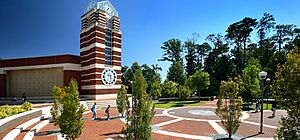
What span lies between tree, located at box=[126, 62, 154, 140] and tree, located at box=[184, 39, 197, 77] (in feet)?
172

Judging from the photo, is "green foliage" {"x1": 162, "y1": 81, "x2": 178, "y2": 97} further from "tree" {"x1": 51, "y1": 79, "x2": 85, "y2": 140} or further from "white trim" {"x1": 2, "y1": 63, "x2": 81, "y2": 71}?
"tree" {"x1": 51, "y1": 79, "x2": 85, "y2": 140}

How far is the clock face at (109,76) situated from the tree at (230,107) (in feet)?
80.4

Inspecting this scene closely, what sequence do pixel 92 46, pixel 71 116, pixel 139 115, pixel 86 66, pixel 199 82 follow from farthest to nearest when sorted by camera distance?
pixel 199 82, pixel 86 66, pixel 92 46, pixel 71 116, pixel 139 115

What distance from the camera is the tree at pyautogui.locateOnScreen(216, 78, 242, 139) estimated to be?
1008cm

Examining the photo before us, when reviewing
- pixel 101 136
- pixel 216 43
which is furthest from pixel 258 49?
pixel 101 136

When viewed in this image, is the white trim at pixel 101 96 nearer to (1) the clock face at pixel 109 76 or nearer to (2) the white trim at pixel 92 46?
(1) the clock face at pixel 109 76

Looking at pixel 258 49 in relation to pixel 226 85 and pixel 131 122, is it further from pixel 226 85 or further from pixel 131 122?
pixel 131 122

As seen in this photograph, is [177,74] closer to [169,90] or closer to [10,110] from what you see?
[169,90]

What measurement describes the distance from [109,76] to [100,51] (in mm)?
4544

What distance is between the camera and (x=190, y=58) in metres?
58.3

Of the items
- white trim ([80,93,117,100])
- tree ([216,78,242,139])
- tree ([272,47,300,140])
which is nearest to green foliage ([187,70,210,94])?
white trim ([80,93,117,100])

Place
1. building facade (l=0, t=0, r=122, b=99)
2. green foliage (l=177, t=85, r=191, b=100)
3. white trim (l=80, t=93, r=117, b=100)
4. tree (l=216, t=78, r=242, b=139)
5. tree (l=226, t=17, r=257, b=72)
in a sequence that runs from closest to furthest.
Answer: tree (l=216, t=78, r=242, b=139) < white trim (l=80, t=93, r=117, b=100) < building facade (l=0, t=0, r=122, b=99) < green foliage (l=177, t=85, r=191, b=100) < tree (l=226, t=17, r=257, b=72)

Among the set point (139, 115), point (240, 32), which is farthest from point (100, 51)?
point (240, 32)

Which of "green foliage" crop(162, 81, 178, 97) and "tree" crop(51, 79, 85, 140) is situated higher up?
"tree" crop(51, 79, 85, 140)
